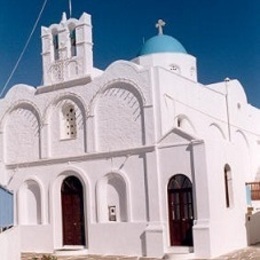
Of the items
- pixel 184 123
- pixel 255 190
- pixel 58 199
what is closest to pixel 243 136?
pixel 255 190

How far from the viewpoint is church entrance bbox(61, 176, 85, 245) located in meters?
19.4

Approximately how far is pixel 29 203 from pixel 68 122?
3.52 m

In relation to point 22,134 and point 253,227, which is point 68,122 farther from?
point 253,227

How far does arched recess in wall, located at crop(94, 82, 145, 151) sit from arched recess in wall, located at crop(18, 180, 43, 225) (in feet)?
11.2

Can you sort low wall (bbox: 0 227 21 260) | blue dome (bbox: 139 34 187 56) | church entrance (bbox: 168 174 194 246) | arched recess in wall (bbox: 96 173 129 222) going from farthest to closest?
blue dome (bbox: 139 34 187 56), arched recess in wall (bbox: 96 173 129 222), church entrance (bbox: 168 174 194 246), low wall (bbox: 0 227 21 260)

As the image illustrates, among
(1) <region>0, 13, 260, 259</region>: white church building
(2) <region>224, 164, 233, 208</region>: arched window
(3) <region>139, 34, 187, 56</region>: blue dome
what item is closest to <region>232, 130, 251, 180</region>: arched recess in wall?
(1) <region>0, 13, 260, 259</region>: white church building

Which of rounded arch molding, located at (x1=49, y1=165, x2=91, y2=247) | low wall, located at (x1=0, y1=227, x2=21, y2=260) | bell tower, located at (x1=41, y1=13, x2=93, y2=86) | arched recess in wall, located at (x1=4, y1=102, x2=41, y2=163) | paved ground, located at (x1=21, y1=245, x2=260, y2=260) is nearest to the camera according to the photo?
low wall, located at (x1=0, y1=227, x2=21, y2=260)

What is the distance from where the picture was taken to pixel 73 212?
1961 centimetres

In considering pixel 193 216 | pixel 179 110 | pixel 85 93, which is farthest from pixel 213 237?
pixel 85 93

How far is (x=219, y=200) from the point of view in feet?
56.7

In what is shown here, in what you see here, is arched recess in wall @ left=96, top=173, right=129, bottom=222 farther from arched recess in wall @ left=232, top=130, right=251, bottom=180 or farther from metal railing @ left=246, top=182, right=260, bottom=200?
arched recess in wall @ left=232, top=130, right=251, bottom=180

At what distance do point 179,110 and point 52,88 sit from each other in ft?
16.8

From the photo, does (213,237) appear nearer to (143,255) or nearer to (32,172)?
(143,255)

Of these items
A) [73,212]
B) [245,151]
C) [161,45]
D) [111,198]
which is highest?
[161,45]
